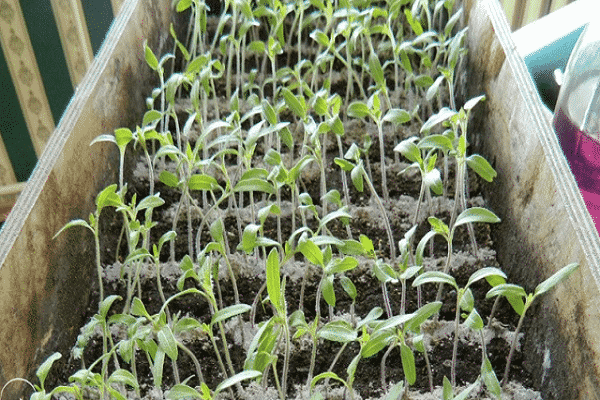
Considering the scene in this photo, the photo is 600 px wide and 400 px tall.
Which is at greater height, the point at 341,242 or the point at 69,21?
the point at 69,21

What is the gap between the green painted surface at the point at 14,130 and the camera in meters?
2.55

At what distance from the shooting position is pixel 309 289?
1.02 m

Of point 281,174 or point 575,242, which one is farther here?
point 281,174

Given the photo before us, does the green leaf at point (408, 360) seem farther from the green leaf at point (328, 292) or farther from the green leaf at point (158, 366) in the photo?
the green leaf at point (158, 366)

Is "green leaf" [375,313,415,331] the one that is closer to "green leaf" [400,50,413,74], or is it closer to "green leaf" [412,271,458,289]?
"green leaf" [412,271,458,289]

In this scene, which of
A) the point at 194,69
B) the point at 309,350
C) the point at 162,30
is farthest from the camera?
the point at 162,30

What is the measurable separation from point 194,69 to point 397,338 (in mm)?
622

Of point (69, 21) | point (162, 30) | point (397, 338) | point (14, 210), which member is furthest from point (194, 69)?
point (69, 21)

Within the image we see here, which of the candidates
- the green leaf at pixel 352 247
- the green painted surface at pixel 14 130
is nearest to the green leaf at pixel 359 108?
the green leaf at pixel 352 247

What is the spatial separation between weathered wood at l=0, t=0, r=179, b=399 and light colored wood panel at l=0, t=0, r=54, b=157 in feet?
A: 4.52

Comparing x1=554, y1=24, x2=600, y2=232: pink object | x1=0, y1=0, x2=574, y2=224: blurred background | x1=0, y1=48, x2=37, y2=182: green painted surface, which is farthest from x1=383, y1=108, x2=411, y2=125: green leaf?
x1=0, y1=48, x2=37, y2=182: green painted surface

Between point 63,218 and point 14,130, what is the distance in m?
1.94

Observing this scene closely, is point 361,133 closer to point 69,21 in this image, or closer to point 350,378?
point 350,378

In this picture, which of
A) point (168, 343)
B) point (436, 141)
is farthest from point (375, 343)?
point (436, 141)
